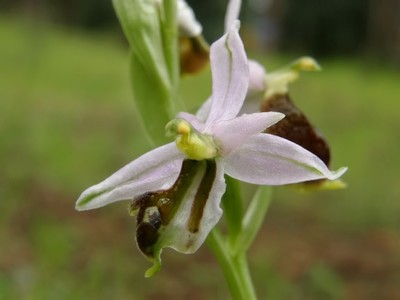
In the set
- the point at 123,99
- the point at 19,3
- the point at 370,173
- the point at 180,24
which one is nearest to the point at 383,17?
the point at 19,3

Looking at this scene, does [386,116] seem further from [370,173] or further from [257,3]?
[257,3]

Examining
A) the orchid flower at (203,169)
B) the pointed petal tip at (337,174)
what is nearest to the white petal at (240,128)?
the orchid flower at (203,169)

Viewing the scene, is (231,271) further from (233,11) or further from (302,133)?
(233,11)

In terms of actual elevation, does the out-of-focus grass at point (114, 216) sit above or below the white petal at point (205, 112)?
below

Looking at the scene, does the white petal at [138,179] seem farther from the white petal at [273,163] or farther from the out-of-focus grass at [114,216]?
the out-of-focus grass at [114,216]

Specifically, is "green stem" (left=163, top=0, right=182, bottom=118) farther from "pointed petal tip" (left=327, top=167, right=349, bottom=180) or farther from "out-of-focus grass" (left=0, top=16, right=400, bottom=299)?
"out-of-focus grass" (left=0, top=16, right=400, bottom=299)

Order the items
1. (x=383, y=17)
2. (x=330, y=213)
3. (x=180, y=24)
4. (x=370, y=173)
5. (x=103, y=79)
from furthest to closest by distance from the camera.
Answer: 1. (x=383, y=17)
2. (x=103, y=79)
3. (x=370, y=173)
4. (x=330, y=213)
5. (x=180, y=24)
